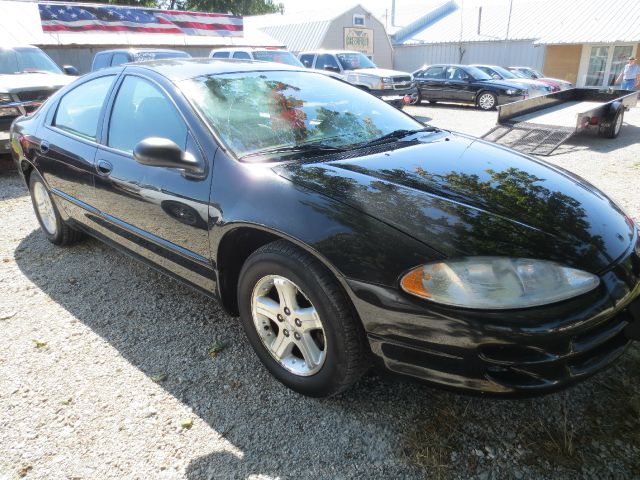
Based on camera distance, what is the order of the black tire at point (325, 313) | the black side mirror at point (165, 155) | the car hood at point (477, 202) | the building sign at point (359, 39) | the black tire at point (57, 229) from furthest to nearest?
the building sign at point (359, 39) < the black tire at point (57, 229) < the black side mirror at point (165, 155) < the black tire at point (325, 313) < the car hood at point (477, 202)

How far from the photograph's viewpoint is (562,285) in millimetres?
1769

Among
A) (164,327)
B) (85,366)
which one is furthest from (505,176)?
(85,366)

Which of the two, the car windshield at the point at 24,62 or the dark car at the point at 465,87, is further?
the dark car at the point at 465,87

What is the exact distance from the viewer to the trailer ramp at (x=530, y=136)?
7805mm

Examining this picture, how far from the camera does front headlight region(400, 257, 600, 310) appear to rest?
67.8 inches

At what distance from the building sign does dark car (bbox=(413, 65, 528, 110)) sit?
1218cm

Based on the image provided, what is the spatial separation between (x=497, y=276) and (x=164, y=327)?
2129 mm

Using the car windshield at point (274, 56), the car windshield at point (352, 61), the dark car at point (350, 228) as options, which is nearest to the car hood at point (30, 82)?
the dark car at point (350, 228)

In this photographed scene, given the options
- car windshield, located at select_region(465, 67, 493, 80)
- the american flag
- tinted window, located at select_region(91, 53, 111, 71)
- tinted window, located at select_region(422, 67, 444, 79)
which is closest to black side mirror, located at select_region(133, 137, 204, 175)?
tinted window, located at select_region(91, 53, 111, 71)

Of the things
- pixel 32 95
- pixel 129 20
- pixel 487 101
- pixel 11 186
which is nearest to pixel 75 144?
pixel 11 186

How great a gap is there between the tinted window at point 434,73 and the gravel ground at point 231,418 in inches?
598

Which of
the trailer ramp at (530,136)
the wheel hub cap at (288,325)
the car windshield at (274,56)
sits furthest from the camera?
the car windshield at (274,56)

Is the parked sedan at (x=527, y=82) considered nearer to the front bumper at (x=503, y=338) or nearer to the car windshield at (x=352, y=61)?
the car windshield at (x=352, y=61)

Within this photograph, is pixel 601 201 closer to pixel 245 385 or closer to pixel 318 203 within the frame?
pixel 318 203
